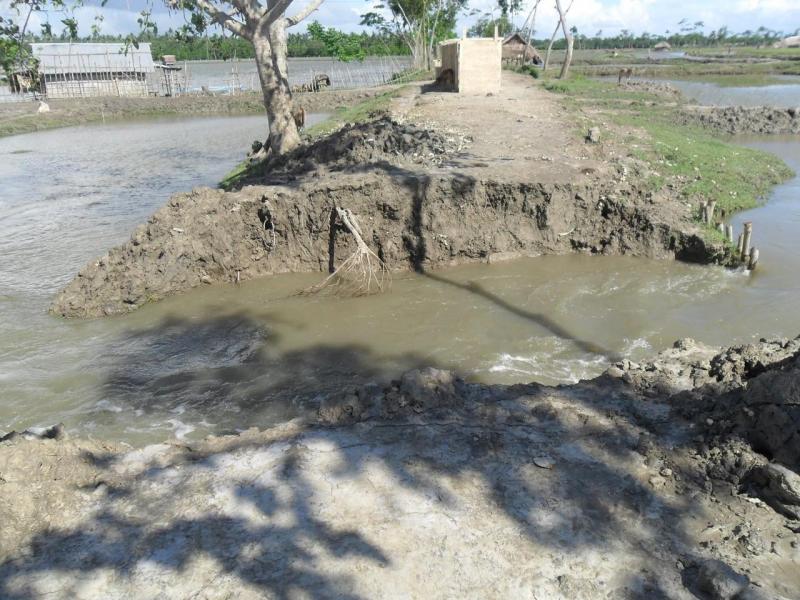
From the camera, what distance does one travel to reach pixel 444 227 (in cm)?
1077

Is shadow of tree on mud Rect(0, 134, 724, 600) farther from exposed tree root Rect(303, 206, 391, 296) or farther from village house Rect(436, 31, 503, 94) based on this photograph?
village house Rect(436, 31, 503, 94)

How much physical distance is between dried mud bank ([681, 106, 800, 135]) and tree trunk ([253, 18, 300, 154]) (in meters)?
16.3

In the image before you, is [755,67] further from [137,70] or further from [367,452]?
[367,452]

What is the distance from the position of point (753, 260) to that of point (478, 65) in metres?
14.0

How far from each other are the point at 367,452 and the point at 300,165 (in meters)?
10.2

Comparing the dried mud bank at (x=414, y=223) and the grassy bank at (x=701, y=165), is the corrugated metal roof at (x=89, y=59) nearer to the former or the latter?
the grassy bank at (x=701, y=165)

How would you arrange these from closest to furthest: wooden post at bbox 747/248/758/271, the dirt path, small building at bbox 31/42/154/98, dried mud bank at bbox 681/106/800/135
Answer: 1. wooden post at bbox 747/248/758/271
2. the dirt path
3. dried mud bank at bbox 681/106/800/135
4. small building at bbox 31/42/154/98

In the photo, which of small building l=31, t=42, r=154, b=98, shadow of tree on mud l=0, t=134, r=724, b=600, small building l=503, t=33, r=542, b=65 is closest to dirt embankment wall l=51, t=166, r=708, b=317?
shadow of tree on mud l=0, t=134, r=724, b=600

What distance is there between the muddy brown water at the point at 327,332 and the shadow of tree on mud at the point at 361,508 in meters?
2.28

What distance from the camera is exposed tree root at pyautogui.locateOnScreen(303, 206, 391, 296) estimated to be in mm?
9984

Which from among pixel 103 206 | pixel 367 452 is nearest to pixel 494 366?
pixel 367 452

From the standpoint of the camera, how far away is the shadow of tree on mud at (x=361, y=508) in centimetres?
353

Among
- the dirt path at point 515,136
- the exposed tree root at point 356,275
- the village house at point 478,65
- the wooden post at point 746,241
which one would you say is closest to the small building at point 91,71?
the village house at point 478,65

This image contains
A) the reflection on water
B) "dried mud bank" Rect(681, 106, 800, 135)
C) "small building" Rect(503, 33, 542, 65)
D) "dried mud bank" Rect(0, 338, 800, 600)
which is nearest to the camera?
"dried mud bank" Rect(0, 338, 800, 600)
